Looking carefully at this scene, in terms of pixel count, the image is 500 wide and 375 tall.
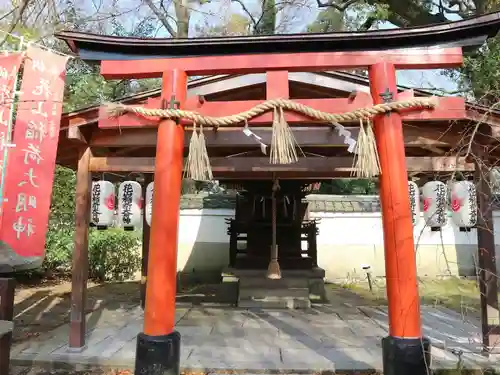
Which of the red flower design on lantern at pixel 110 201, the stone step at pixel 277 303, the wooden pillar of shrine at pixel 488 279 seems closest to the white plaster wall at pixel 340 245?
the stone step at pixel 277 303

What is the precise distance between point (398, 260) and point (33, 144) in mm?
4287

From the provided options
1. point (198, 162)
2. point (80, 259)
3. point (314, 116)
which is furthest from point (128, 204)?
point (314, 116)

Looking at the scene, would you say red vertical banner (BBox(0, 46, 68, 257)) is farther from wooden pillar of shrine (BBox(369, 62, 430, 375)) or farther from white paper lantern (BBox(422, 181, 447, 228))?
white paper lantern (BBox(422, 181, 447, 228))

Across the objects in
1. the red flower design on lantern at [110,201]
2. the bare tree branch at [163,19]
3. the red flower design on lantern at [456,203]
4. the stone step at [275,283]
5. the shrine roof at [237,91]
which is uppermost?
the bare tree branch at [163,19]

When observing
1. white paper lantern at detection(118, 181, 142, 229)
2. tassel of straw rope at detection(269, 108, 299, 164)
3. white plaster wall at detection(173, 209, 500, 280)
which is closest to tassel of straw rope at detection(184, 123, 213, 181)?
tassel of straw rope at detection(269, 108, 299, 164)

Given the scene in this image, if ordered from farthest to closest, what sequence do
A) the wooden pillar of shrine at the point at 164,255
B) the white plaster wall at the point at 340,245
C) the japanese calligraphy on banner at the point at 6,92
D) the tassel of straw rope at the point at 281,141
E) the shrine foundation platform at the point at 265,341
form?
1. the white plaster wall at the point at 340,245
2. the shrine foundation platform at the point at 265,341
3. the japanese calligraphy on banner at the point at 6,92
4. the tassel of straw rope at the point at 281,141
5. the wooden pillar of shrine at the point at 164,255

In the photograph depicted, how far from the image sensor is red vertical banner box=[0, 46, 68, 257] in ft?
15.0

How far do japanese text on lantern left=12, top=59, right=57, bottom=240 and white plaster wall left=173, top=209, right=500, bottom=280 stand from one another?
9.66 m

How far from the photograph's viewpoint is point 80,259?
19.1 ft

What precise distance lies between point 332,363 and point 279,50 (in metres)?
3.86

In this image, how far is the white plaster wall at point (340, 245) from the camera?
46.7 feet

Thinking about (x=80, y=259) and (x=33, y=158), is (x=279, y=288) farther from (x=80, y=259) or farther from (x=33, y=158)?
(x=33, y=158)

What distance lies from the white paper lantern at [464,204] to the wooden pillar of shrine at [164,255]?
3732mm

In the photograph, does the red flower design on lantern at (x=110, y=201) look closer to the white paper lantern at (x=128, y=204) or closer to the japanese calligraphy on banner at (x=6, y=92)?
the white paper lantern at (x=128, y=204)
